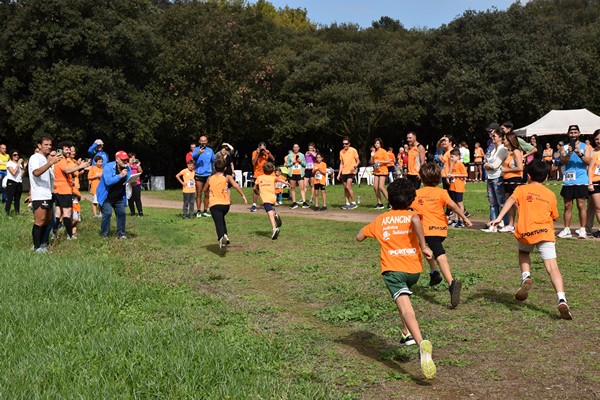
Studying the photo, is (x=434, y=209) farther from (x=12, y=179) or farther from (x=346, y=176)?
(x=12, y=179)

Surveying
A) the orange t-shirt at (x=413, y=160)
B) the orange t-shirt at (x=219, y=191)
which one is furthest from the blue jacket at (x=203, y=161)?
the orange t-shirt at (x=219, y=191)

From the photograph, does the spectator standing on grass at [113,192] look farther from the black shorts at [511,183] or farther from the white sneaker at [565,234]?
the white sneaker at [565,234]

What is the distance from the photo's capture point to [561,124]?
30.9m

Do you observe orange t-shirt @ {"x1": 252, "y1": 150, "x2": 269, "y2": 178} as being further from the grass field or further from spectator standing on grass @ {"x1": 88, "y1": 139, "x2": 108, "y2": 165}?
the grass field

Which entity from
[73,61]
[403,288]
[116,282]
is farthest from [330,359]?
[73,61]

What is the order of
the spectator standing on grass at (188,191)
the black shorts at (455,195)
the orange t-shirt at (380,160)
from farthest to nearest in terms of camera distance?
the orange t-shirt at (380,160) → the spectator standing on grass at (188,191) → the black shorts at (455,195)

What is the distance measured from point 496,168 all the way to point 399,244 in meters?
7.74

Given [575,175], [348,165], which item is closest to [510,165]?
[575,175]

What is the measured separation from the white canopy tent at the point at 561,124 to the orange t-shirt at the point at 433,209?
23862mm

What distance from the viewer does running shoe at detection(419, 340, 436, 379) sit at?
5250 millimetres

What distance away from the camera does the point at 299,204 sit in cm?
2166

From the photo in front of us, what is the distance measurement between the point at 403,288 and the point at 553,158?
86.8 feet

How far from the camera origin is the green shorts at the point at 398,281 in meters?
5.91

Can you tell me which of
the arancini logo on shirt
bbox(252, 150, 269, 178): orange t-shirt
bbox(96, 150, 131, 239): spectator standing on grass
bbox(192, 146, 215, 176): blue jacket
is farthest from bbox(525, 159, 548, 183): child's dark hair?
bbox(252, 150, 269, 178): orange t-shirt
